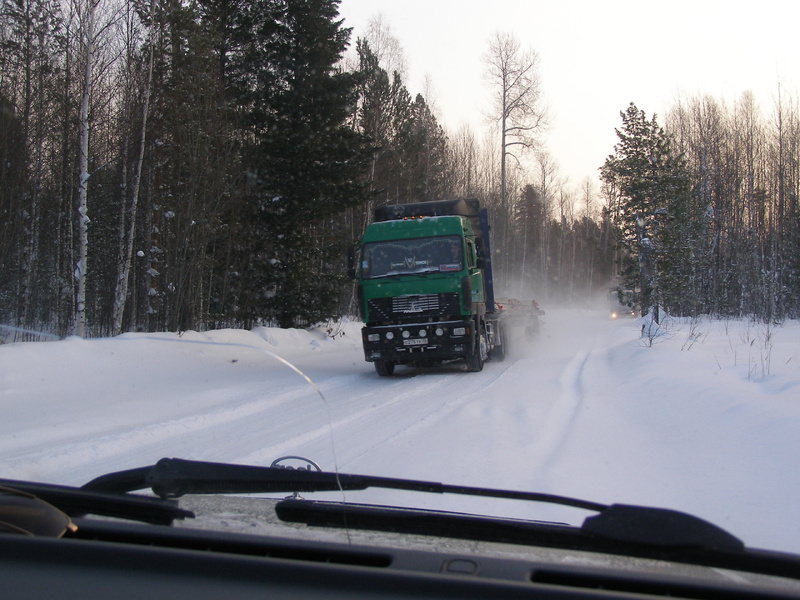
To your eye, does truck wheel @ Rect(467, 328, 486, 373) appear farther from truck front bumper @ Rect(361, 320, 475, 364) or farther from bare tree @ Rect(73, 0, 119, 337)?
bare tree @ Rect(73, 0, 119, 337)

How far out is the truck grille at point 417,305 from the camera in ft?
43.7

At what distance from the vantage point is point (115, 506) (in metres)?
2.06

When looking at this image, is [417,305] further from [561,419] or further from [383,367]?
[561,419]

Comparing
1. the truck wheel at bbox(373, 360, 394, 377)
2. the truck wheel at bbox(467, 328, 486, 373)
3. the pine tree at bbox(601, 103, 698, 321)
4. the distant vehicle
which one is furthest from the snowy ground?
the pine tree at bbox(601, 103, 698, 321)

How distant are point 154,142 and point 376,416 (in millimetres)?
13706

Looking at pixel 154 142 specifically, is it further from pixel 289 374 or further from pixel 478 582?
pixel 478 582

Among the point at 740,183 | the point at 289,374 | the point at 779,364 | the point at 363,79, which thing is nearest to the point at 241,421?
the point at 289,374

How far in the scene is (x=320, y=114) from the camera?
2195cm

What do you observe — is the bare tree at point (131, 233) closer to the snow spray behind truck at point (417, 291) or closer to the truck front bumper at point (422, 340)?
the snow spray behind truck at point (417, 291)

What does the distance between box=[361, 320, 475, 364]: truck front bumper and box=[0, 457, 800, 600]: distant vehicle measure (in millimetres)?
10653

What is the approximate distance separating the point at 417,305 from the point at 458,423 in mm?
5500

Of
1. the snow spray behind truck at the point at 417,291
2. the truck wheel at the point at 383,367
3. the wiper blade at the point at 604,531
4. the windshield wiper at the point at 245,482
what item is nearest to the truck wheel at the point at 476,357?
the snow spray behind truck at the point at 417,291

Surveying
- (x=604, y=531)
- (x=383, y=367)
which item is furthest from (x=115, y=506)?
(x=383, y=367)

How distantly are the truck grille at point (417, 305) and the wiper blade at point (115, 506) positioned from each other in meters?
11.3
